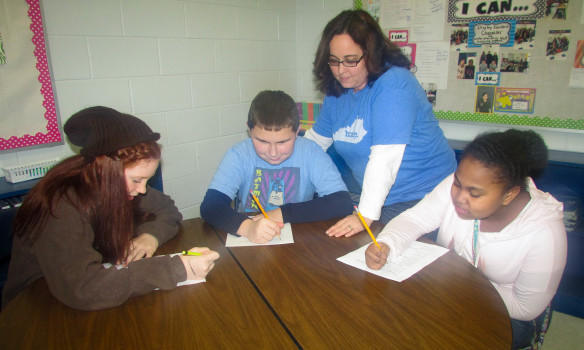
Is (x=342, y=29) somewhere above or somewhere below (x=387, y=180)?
above

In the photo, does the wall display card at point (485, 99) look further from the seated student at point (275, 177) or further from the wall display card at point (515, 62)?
the seated student at point (275, 177)

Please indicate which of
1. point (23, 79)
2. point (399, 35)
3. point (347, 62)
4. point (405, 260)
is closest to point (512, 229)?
point (405, 260)

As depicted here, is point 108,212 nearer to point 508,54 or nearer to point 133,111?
point 133,111

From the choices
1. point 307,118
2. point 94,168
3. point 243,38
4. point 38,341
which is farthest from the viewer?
point 307,118

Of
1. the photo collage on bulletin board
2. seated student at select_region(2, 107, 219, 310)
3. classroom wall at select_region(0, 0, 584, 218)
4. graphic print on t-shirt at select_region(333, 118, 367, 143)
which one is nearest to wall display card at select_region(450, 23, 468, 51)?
the photo collage on bulletin board

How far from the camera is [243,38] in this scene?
291 centimetres

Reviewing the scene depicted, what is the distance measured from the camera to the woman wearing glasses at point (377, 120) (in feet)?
4.79

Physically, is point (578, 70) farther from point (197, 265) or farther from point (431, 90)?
point (197, 265)

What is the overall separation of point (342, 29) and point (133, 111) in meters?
1.47

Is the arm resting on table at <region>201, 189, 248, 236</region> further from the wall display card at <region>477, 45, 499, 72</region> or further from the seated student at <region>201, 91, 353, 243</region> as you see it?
the wall display card at <region>477, 45, 499, 72</region>

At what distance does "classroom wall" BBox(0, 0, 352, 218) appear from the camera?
6.96 ft

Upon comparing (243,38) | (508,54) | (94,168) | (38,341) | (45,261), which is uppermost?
(243,38)

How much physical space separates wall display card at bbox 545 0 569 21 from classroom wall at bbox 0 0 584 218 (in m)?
0.65

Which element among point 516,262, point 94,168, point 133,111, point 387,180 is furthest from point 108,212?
point 133,111
